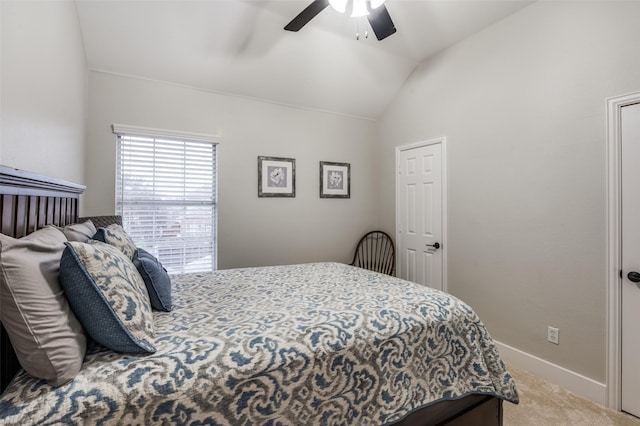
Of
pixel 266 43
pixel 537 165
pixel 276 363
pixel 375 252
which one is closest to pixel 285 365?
pixel 276 363

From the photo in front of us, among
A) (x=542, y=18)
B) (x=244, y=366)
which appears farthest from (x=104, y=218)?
(x=542, y=18)

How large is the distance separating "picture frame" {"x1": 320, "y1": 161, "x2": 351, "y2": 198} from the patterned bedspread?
2.12 m

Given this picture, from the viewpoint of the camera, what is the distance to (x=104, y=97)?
2742 mm

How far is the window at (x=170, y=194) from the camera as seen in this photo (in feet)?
9.42

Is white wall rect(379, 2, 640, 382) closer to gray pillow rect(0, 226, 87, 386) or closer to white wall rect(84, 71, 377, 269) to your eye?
white wall rect(84, 71, 377, 269)

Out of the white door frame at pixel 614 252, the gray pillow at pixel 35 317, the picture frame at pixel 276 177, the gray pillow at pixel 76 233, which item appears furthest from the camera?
the picture frame at pixel 276 177

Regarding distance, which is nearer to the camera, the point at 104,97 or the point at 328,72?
the point at 104,97

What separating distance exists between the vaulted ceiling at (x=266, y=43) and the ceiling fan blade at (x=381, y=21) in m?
0.63

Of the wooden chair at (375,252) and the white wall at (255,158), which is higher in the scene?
the white wall at (255,158)

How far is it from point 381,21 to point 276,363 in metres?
2.21

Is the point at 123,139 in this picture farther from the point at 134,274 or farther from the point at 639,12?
the point at 639,12

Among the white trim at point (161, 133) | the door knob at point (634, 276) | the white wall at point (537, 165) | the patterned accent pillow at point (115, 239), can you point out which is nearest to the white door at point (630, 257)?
the door knob at point (634, 276)

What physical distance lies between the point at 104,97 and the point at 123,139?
0.39 m

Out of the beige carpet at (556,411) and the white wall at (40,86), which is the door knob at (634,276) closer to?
the beige carpet at (556,411)
